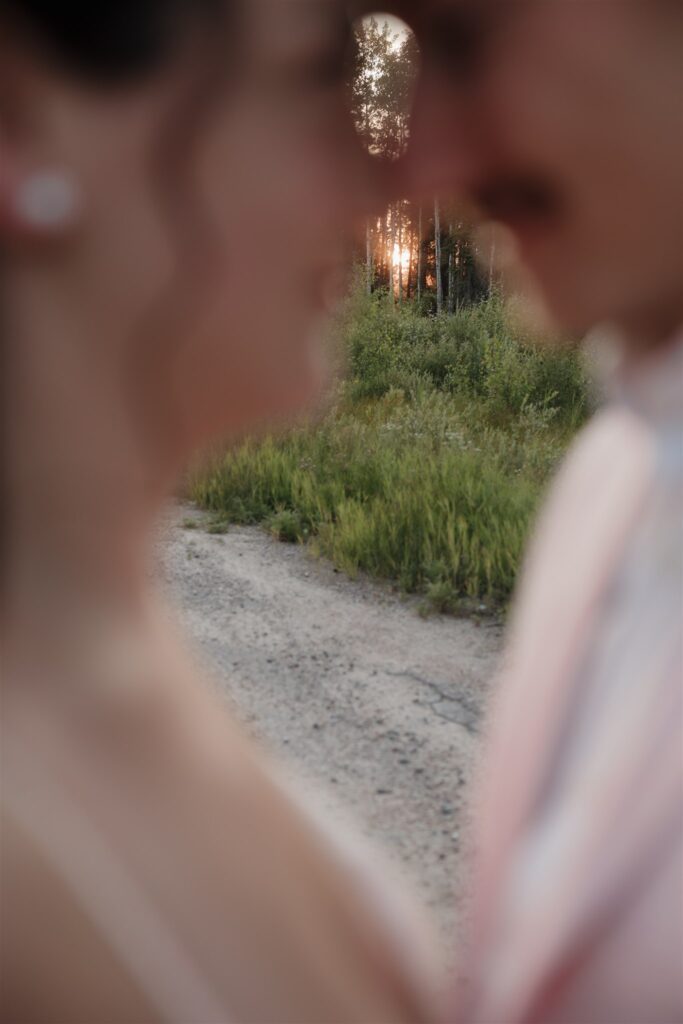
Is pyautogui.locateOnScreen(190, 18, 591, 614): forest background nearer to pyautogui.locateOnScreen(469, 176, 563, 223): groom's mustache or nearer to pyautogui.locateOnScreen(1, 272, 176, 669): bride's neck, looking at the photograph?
pyautogui.locateOnScreen(469, 176, 563, 223): groom's mustache

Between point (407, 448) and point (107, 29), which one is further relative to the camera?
point (407, 448)

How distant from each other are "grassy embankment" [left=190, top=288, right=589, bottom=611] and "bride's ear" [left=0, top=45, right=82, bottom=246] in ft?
8.85

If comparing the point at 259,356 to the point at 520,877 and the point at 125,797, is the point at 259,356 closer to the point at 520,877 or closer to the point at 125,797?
the point at 125,797

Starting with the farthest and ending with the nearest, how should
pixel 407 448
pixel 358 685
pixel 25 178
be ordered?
pixel 407 448, pixel 358 685, pixel 25 178

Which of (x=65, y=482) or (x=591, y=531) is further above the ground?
(x=65, y=482)

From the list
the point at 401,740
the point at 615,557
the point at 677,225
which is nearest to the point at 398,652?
the point at 401,740

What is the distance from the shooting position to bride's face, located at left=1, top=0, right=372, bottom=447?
2.17ft

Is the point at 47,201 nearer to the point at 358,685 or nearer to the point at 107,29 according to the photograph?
the point at 107,29

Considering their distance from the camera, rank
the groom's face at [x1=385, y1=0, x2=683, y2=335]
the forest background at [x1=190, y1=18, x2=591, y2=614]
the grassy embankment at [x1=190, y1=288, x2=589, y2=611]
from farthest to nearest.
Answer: the grassy embankment at [x1=190, y1=288, x2=589, y2=611], the forest background at [x1=190, y1=18, x2=591, y2=614], the groom's face at [x1=385, y1=0, x2=683, y2=335]

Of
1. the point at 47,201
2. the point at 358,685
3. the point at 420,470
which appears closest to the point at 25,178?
the point at 47,201

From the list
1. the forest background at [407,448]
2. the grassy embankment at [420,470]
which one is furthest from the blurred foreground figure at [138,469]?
the grassy embankment at [420,470]

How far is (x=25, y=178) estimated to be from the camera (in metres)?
0.63

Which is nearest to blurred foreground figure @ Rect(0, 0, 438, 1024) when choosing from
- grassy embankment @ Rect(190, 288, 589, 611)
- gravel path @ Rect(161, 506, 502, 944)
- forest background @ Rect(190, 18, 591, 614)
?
forest background @ Rect(190, 18, 591, 614)

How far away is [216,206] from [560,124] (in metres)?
0.34
